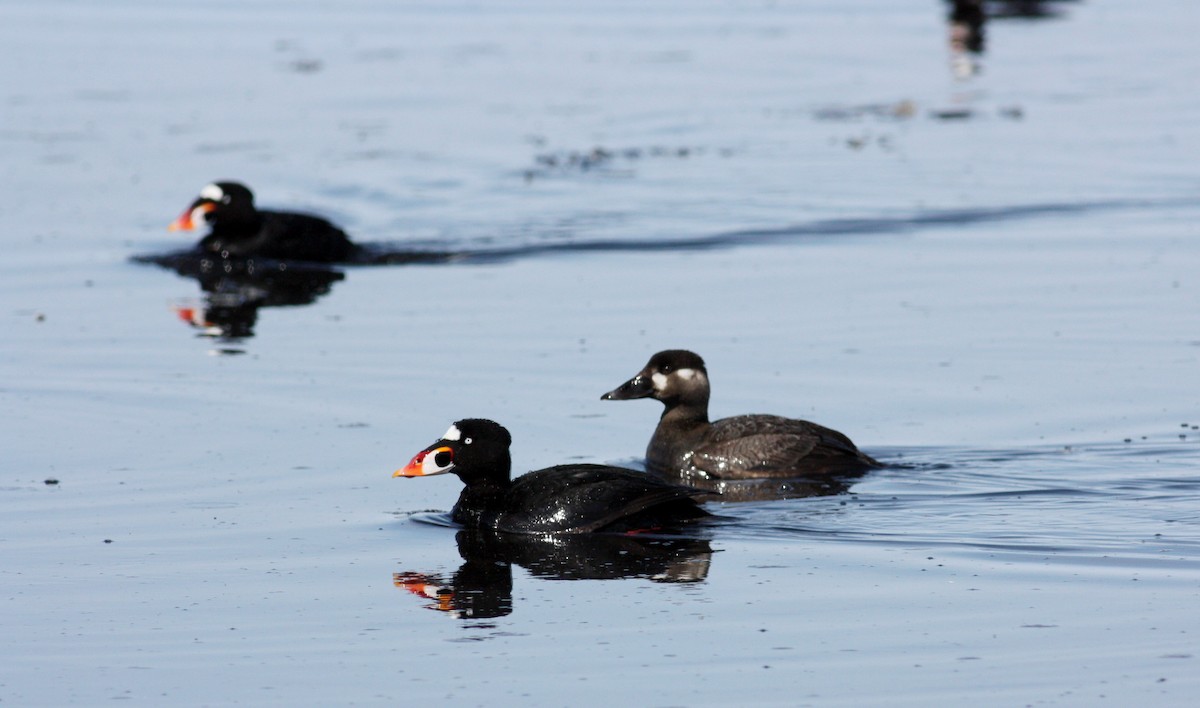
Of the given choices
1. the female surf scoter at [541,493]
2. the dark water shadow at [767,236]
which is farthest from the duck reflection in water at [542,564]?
the dark water shadow at [767,236]

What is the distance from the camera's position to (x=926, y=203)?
75.6 ft

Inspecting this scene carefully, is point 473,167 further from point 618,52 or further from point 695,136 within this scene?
point 618,52

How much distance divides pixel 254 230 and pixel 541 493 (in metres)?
11.1

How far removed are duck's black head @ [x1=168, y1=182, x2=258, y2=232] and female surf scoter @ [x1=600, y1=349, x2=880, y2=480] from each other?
8703mm

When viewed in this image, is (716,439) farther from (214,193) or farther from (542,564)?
(214,193)

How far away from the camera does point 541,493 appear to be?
37.1 ft

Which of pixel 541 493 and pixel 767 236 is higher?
pixel 541 493

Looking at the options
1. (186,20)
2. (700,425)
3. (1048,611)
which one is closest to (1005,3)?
(186,20)

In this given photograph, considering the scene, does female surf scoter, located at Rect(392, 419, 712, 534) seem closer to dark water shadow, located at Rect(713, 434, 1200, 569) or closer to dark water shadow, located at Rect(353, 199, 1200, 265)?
dark water shadow, located at Rect(713, 434, 1200, 569)

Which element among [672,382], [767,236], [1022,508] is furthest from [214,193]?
[1022,508]

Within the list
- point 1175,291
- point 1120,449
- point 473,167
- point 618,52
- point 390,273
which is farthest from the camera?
point 618,52

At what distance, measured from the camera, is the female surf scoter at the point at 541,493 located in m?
11.2

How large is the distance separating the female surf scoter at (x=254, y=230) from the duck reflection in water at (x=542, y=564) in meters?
10.3

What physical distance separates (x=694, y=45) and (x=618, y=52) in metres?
2.00
